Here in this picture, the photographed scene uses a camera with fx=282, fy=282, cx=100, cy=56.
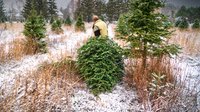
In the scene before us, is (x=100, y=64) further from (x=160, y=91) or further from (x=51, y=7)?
(x=51, y=7)

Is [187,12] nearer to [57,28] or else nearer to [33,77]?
[57,28]

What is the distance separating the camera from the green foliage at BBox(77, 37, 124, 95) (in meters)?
6.89

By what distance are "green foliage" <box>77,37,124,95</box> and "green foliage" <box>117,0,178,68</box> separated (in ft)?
1.67

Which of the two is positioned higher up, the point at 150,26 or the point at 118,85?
the point at 150,26

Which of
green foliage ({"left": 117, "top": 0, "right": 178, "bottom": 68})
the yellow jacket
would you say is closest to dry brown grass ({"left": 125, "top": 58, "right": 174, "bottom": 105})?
green foliage ({"left": 117, "top": 0, "right": 178, "bottom": 68})

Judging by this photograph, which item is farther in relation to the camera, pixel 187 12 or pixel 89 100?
pixel 187 12

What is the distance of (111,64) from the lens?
7305mm

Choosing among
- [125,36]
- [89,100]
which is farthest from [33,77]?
[125,36]

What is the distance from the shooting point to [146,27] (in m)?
7.58

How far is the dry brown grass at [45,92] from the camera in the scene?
5.32 m

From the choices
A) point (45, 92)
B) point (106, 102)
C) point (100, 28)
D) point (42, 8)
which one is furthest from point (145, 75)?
point (42, 8)

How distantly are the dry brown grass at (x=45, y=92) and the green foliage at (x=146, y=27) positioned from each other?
72.8 inches

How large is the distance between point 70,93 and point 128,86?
1719 millimetres

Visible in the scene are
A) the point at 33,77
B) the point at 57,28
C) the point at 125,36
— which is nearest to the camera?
the point at 33,77
